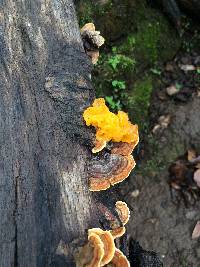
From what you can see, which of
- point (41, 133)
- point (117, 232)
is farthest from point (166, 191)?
point (41, 133)

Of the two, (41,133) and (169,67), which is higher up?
(169,67)

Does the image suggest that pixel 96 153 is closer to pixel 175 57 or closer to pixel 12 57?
pixel 12 57

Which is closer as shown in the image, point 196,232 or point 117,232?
point 117,232

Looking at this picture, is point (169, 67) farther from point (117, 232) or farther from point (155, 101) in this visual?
point (117, 232)

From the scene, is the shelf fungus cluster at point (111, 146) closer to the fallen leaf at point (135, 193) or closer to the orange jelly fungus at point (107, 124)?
the orange jelly fungus at point (107, 124)

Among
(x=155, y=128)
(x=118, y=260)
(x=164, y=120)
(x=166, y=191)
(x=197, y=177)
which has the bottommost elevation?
(x=166, y=191)

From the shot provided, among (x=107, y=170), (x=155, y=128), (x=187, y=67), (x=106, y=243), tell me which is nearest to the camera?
(x=106, y=243)
